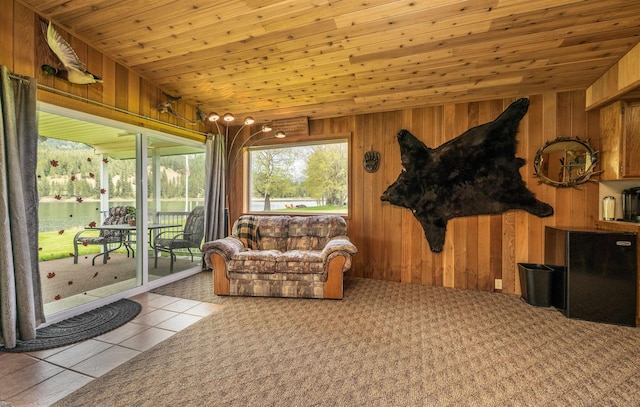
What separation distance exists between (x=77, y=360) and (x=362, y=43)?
3.38 metres

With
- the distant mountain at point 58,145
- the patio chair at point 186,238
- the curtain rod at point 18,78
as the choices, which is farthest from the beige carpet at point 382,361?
the curtain rod at point 18,78

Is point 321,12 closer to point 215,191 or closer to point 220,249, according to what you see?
point 220,249

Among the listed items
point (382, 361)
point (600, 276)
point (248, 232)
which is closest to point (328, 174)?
point (248, 232)

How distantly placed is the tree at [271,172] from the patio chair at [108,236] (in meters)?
1.90

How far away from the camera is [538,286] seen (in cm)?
295

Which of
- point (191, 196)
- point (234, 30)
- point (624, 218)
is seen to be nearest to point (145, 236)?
point (191, 196)

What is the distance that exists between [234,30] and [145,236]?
2635 millimetres

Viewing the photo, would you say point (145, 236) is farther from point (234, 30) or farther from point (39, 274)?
A: point (234, 30)

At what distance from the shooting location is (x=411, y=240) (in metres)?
3.74

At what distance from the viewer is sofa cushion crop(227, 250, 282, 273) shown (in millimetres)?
3148

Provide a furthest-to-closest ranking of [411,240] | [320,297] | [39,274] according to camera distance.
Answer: [411,240]
[320,297]
[39,274]

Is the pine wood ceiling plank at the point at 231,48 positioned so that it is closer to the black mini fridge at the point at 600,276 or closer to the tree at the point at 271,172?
the tree at the point at 271,172

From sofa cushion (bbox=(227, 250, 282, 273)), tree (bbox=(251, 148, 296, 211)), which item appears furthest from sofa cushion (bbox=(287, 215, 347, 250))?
tree (bbox=(251, 148, 296, 211))

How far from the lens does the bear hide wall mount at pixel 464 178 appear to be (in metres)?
3.30
